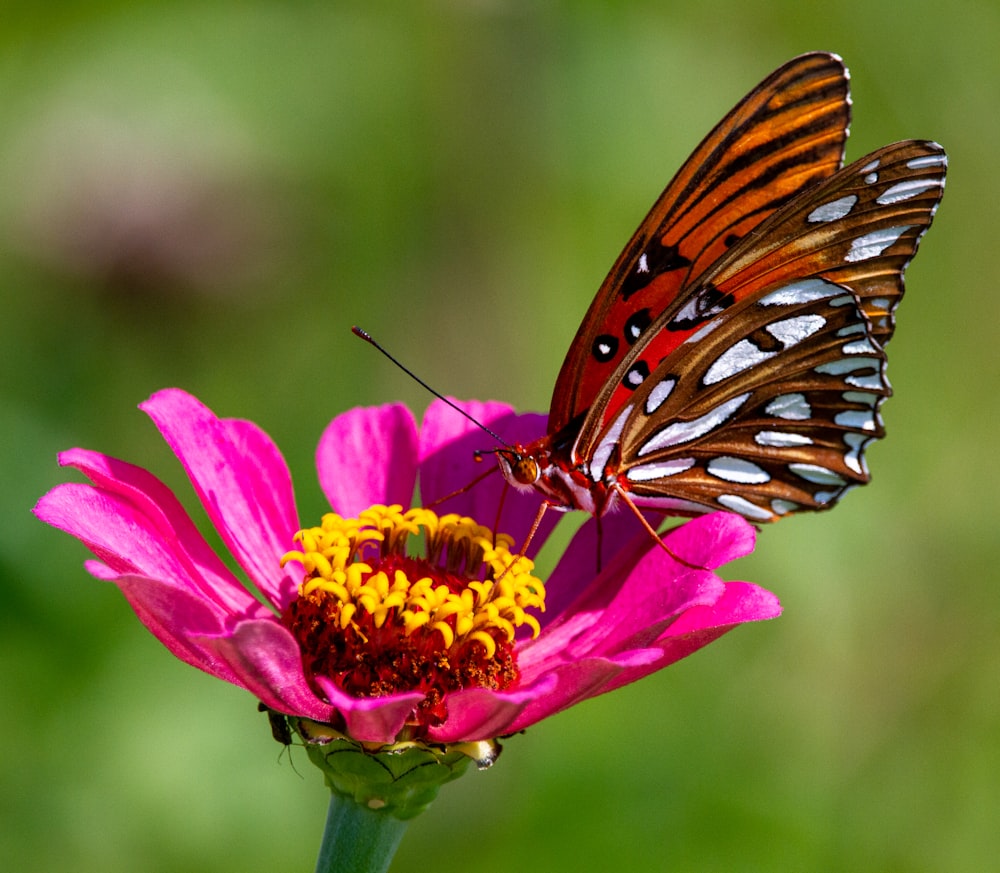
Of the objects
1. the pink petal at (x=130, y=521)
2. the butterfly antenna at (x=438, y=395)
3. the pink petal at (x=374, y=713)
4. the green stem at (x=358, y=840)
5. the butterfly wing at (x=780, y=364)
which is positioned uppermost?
the butterfly wing at (x=780, y=364)

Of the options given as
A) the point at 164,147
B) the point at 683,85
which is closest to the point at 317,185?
the point at 164,147

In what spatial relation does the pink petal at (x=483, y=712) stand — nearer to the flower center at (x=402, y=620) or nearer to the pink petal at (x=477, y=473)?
the flower center at (x=402, y=620)

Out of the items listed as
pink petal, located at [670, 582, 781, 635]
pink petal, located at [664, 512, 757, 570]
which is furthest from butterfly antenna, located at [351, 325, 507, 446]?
pink petal, located at [670, 582, 781, 635]

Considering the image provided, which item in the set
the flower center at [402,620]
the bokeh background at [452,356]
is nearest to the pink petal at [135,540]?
the flower center at [402,620]

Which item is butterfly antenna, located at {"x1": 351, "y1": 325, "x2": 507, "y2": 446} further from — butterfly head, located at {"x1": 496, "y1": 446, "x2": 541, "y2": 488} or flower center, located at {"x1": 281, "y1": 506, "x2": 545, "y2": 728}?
flower center, located at {"x1": 281, "y1": 506, "x2": 545, "y2": 728}

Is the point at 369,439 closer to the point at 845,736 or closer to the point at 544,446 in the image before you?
the point at 544,446

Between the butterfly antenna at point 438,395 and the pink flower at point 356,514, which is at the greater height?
the butterfly antenna at point 438,395
